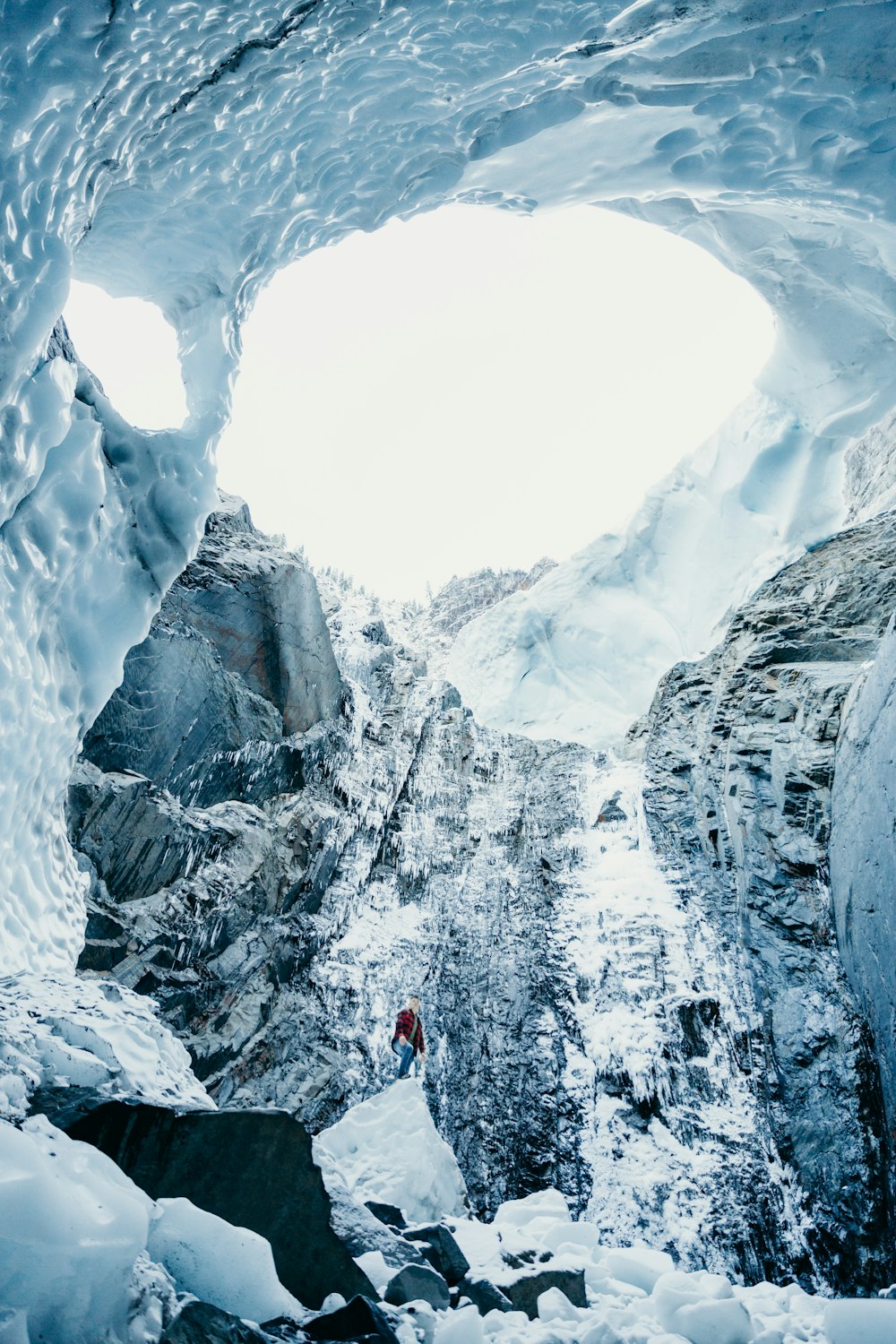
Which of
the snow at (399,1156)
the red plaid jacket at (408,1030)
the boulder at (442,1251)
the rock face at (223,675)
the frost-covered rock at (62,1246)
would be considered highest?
the rock face at (223,675)

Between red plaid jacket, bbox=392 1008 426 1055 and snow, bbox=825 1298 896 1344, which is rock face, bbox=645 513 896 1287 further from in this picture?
snow, bbox=825 1298 896 1344

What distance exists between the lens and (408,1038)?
7305 mm

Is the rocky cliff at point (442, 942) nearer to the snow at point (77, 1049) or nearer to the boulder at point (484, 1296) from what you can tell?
the boulder at point (484, 1296)

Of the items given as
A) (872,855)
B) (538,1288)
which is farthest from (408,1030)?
(872,855)

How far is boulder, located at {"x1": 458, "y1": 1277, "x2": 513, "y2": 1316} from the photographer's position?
9.29ft

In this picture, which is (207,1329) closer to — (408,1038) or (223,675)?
(408,1038)

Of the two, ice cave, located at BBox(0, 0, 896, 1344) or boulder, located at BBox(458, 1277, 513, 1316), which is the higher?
ice cave, located at BBox(0, 0, 896, 1344)

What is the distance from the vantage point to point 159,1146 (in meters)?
2.67

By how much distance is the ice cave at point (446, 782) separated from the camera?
2.78 m

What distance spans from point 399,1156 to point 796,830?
6386 millimetres

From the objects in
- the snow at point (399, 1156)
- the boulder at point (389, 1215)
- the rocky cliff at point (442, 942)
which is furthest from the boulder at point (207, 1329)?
the rocky cliff at point (442, 942)

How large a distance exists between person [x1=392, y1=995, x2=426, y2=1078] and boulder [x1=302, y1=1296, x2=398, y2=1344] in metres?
5.16

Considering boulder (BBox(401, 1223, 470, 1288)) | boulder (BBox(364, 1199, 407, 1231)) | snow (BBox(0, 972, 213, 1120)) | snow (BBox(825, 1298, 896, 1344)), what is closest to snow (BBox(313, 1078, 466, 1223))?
boulder (BBox(364, 1199, 407, 1231))

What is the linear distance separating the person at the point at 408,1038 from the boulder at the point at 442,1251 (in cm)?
402
